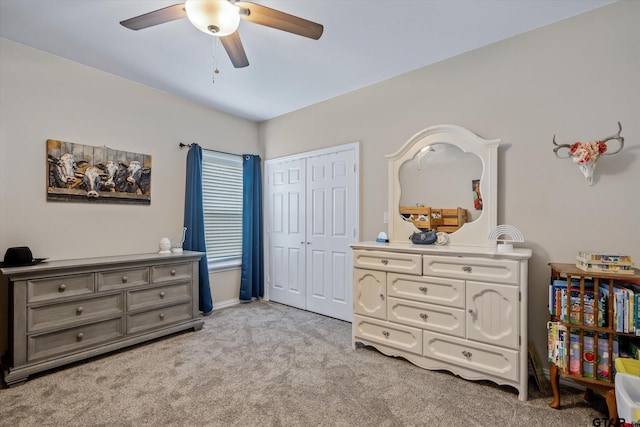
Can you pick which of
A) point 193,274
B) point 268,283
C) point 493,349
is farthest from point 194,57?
point 493,349

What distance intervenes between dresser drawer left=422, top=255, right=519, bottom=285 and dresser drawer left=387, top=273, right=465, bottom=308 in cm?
6

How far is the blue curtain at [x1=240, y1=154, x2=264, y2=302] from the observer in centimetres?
434

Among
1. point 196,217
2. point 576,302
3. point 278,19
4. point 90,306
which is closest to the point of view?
point 278,19

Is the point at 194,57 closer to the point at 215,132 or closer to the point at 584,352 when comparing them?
the point at 215,132

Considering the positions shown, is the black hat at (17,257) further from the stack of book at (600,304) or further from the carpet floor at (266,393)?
the stack of book at (600,304)

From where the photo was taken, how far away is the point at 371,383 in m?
2.24

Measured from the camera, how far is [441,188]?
285cm

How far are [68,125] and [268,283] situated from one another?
3.02 meters

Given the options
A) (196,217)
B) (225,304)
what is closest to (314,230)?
(196,217)

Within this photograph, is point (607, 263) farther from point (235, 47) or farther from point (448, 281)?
point (235, 47)

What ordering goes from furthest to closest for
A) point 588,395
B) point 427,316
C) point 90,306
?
point 90,306, point 427,316, point 588,395

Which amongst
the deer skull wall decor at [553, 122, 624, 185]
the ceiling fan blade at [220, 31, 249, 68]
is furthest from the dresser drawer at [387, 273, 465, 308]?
the ceiling fan blade at [220, 31, 249, 68]

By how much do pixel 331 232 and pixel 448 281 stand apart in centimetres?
171

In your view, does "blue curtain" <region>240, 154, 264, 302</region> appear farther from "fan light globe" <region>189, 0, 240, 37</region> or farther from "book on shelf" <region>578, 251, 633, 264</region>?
"book on shelf" <region>578, 251, 633, 264</region>
